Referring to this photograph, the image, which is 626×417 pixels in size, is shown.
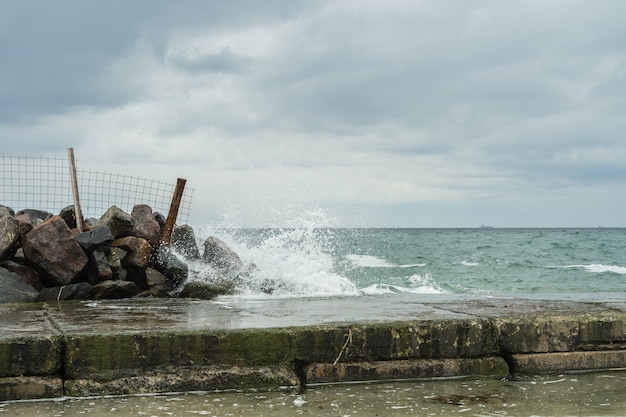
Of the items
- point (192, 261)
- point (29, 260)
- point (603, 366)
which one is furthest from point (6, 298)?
point (603, 366)

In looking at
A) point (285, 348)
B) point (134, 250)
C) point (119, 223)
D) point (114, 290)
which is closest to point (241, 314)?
point (285, 348)

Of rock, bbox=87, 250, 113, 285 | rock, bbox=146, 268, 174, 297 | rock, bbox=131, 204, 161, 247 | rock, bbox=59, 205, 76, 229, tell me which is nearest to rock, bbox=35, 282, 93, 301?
rock, bbox=87, 250, 113, 285

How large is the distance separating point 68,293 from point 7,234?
1233mm

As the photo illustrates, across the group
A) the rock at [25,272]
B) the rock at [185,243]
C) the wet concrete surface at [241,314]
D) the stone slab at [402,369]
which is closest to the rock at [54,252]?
the rock at [25,272]

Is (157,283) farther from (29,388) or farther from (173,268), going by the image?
(29,388)

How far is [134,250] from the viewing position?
9.30 meters

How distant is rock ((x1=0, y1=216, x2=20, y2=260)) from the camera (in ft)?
27.7

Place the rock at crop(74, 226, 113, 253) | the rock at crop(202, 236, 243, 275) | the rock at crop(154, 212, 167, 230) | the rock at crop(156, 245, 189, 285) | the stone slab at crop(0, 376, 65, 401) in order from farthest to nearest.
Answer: the rock at crop(154, 212, 167, 230)
the rock at crop(202, 236, 243, 275)
the rock at crop(156, 245, 189, 285)
the rock at crop(74, 226, 113, 253)
the stone slab at crop(0, 376, 65, 401)

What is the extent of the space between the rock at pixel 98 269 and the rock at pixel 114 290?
22 cm

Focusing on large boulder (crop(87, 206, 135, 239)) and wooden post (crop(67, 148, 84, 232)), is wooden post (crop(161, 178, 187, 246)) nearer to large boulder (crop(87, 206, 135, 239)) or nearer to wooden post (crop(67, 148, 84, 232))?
large boulder (crop(87, 206, 135, 239))

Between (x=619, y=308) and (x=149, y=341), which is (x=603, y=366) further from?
(x=149, y=341)

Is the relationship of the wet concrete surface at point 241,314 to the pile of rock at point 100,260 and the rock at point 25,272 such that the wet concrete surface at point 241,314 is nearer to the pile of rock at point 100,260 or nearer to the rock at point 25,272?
the pile of rock at point 100,260

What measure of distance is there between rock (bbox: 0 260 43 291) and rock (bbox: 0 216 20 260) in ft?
0.42

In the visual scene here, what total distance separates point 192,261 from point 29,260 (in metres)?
2.18
